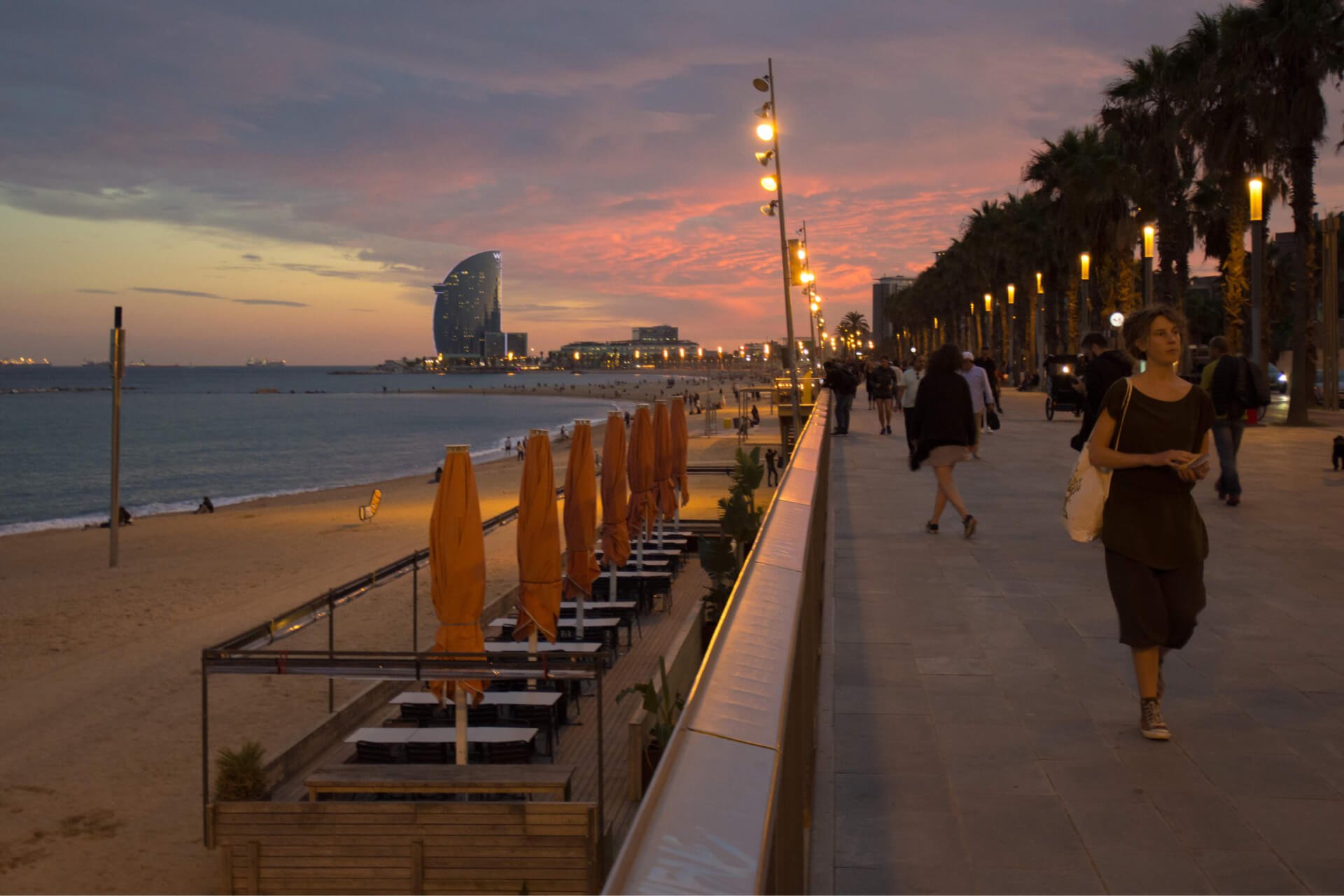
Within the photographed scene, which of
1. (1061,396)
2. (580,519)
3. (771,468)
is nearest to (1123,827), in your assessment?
(580,519)

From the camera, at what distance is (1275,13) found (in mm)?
24109

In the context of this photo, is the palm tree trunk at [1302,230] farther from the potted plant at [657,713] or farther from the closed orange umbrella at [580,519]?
the potted plant at [657,713]

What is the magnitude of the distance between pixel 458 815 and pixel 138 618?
13820 millimetres

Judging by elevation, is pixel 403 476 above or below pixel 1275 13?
below

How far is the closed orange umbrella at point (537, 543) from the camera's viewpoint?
10.8 metres

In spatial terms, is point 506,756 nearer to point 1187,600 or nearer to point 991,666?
point 991,666

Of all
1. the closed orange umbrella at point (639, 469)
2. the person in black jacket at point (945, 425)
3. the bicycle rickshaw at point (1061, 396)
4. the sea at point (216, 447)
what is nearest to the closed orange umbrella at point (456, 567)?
the person in black jacket at point (945, 425)

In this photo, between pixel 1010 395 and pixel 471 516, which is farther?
pixel 1010 395

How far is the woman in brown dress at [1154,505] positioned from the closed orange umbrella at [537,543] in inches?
282

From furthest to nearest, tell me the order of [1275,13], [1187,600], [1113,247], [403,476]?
[403,476]
[1113,247]
[1275,13]
[1187,600]

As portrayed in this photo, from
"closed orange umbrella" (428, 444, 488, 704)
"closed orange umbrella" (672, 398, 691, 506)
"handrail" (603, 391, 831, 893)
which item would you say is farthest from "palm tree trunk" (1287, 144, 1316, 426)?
"handrail" (603, 391, 831, 893)

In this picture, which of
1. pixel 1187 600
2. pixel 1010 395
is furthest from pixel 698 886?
pixel 1010 395

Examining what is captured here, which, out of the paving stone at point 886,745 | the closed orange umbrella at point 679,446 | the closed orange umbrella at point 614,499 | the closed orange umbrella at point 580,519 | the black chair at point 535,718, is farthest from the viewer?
the closed orange umbrella at point 679,446

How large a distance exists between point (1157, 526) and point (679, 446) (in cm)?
1318
